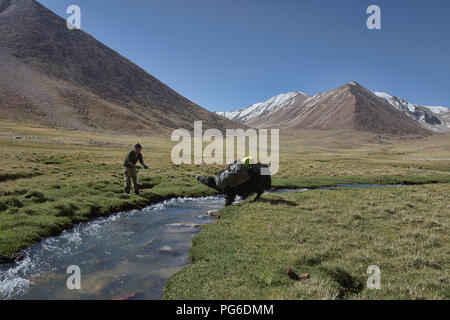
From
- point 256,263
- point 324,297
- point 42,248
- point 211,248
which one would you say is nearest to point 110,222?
point 42,248

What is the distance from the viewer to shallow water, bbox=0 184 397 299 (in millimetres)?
8477

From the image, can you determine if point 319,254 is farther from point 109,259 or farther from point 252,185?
point 252,185

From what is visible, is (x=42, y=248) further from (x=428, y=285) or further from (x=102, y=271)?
(x=428, y=285)

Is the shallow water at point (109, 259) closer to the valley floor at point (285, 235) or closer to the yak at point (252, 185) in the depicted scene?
the valley floor at point (285, 235)

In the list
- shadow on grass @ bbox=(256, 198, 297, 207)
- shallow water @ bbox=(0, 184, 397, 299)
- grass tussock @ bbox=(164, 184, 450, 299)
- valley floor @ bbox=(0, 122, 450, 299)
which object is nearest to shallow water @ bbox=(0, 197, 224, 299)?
shallow water @ bbox=(0, 184, 397, 299)

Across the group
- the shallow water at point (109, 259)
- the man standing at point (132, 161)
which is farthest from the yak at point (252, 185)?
the man standing at point (132, 161)

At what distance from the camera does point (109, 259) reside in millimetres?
10797

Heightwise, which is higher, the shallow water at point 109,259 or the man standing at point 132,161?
the man standing at point 132,161

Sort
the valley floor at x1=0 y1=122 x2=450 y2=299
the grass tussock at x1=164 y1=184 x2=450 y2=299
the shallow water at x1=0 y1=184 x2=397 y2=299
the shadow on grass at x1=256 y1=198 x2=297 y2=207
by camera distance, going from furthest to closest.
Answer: the shadow on grass at x1=256 y1=198 x2=297 y2=207
the shallow water at x1=0 y1=184 x2=397 y2=299
the valley floor at x1=0 y1=122 x2=450 y2=299
the grass tussock at x1=164 y1=184 x2=450 y2=299

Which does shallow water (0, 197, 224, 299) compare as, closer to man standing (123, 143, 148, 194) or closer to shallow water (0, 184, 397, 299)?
shallow water (0, 184, 397, 299)

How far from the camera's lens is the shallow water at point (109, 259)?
8.48 m

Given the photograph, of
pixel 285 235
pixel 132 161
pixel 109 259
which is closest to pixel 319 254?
pixel 285 235

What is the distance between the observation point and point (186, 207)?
802 inches

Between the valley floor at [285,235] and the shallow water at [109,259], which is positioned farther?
the shallow water at [109,259]
